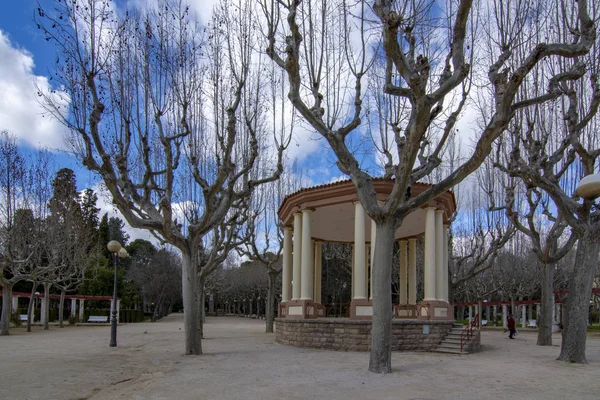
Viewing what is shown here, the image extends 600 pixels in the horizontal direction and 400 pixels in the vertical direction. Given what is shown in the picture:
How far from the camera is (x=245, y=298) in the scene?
61.6 metres

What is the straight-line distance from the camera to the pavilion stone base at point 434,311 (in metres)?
15.2

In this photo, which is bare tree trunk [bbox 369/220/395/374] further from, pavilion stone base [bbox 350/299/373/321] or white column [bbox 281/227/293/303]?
white column [bbox 281/227/293/303]

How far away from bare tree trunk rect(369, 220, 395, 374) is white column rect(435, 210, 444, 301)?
7.05m

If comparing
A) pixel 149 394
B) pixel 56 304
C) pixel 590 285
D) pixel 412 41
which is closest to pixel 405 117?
pixel 412 41

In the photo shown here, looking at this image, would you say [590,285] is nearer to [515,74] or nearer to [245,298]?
[515,74]

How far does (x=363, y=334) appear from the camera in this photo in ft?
45.4

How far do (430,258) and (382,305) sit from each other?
6.93 metres

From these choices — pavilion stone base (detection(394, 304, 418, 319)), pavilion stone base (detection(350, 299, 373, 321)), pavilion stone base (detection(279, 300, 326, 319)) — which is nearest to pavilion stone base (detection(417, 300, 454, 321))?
pavilion stone base (detection(350, 299, 373, 321))

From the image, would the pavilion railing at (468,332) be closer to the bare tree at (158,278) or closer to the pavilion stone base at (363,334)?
the pavilion stone base at (363,334)

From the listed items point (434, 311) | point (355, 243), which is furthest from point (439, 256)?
point (355, 243)

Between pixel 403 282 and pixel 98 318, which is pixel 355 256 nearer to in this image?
pixel 403 282

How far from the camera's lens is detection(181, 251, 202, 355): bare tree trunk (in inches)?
488

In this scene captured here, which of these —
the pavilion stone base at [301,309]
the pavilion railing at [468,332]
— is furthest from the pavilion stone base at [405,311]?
the pavilion stone base at [301,309]

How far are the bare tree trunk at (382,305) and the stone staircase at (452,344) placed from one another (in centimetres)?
523
